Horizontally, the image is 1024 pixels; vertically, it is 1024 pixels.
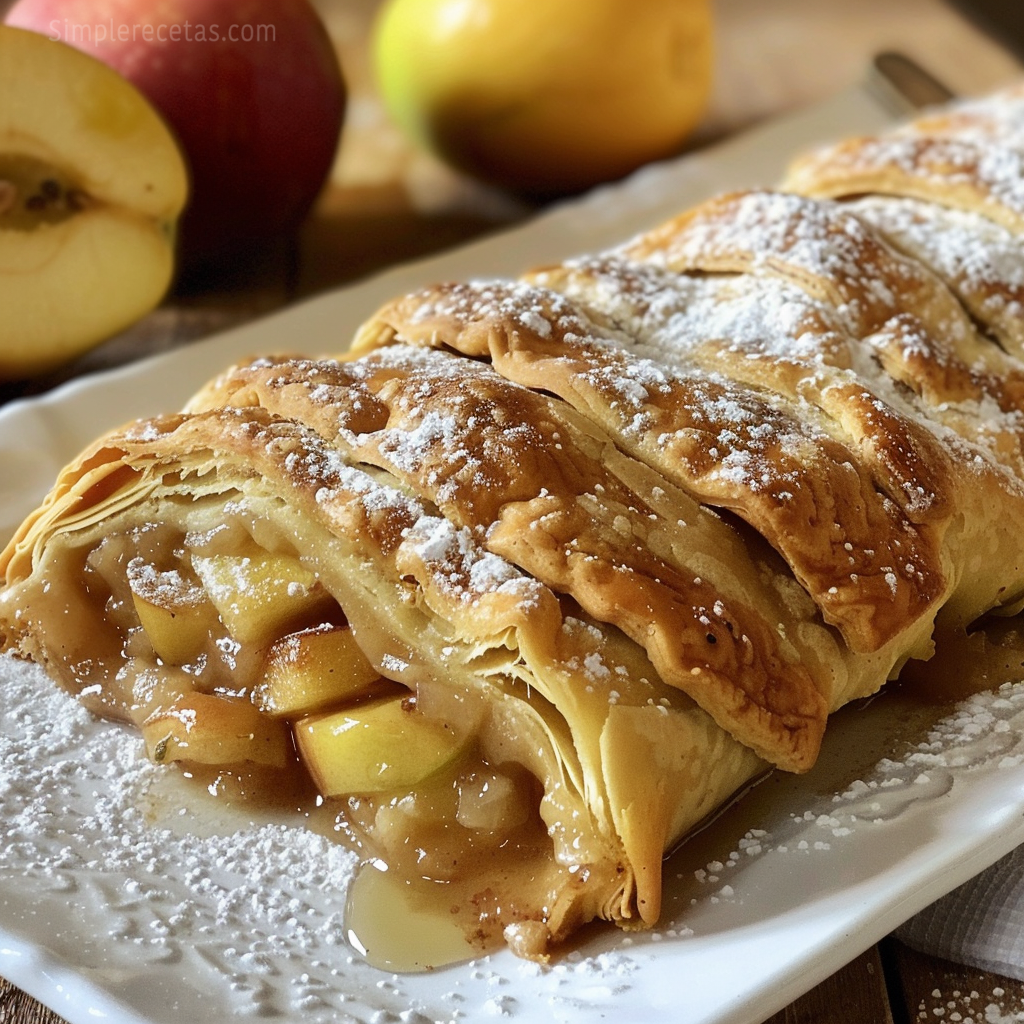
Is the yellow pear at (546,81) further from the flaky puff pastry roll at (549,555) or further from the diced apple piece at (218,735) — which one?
the diced apple piece at (218,735)

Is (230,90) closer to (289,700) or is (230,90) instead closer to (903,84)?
(289,700)

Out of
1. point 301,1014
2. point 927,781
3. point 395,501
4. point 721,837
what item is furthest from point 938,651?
point 301,1014

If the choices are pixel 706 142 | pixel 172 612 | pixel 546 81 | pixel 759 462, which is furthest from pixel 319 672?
pixel 706 142

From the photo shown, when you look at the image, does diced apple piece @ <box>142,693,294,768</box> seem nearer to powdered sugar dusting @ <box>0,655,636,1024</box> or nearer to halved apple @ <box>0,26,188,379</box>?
powdered sugar dusting @ <box>0,655,636,1024</box>

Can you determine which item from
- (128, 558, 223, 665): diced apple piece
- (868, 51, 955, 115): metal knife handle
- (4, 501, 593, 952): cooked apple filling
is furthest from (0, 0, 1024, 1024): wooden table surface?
(128, 558, 223, 665): diced apple piece

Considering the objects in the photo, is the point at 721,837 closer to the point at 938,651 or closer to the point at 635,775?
the point at 635,775

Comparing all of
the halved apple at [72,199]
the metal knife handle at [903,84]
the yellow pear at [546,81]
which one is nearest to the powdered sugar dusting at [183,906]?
the halved apple at [72,199]

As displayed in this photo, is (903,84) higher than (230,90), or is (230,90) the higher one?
(903,84)
